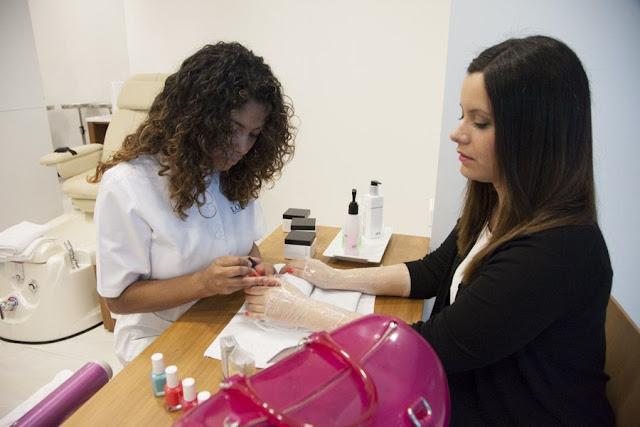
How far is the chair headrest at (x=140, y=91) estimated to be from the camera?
2.91 m

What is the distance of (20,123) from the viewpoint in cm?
310

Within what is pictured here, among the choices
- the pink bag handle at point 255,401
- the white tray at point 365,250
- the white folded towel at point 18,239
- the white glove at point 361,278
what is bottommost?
the white folded towel at point 18,239

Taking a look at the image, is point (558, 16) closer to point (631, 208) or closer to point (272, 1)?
point (631, 208)

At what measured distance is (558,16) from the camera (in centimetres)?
122

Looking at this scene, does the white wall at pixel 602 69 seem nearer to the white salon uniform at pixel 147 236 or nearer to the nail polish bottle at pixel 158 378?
the white salon uniform at pixel 147 236

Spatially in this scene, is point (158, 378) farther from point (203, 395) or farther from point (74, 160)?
point (74, 160)

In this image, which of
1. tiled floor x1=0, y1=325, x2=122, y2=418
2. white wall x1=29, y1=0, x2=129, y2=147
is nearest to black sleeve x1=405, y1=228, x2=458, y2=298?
tiled floor x1=0, y1=325, x2=122, y2=418

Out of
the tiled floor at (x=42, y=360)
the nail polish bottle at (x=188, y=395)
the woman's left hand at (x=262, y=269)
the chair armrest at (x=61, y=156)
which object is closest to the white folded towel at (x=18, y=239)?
the tiled floor at (x=42, y=360)

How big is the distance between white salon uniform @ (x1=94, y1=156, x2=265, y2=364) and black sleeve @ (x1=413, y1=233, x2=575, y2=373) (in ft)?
2.15

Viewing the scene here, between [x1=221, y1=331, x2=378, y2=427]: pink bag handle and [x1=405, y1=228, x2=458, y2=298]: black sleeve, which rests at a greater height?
[x1=221, y1=331, x2=378, y2=427]: pink bag handle

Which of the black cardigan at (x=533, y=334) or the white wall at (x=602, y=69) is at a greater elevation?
the white wall at (x=602, y=69)

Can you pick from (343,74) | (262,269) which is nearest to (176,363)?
(262,269)

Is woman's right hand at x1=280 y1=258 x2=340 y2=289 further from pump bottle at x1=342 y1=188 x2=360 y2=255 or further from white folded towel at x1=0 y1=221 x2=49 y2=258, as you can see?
white folded towel at x1=0 y1=221 x2=49 y2=258

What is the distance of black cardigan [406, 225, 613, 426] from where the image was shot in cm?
72
